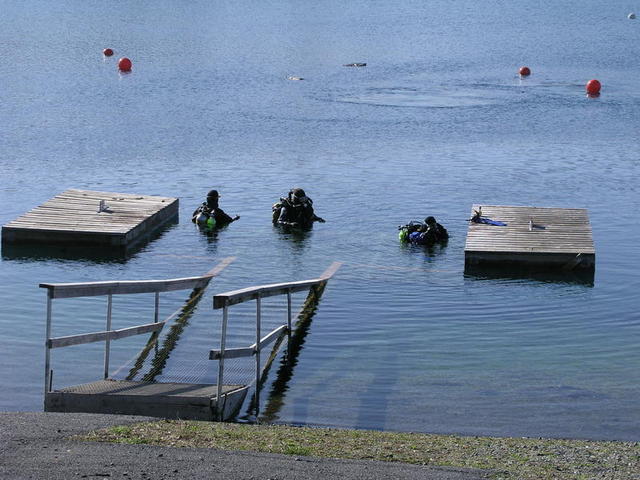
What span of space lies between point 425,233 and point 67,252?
920cm

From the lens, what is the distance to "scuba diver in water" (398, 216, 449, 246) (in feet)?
98.8

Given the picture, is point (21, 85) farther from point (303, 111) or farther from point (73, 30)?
point (73, 30)

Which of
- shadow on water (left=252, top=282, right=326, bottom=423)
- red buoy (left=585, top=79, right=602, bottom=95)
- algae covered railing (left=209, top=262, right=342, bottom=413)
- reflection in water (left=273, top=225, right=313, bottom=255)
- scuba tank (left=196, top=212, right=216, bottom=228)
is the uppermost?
red buoy (left=585, top=79, right=602, bottom=95)

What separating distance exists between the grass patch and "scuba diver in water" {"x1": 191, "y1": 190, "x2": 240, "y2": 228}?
18.0 meters

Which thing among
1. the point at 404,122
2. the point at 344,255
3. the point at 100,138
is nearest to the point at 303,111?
the point at 404,122

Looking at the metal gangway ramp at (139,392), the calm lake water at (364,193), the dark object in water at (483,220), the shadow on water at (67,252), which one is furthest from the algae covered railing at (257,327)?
the dark object in water at (483,220)

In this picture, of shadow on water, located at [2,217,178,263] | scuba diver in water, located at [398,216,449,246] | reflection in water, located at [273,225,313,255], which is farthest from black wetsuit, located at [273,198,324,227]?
shadow on water, located at [2,217,178,263]

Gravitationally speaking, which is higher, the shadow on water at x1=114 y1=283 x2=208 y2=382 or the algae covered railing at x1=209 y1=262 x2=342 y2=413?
the algae covered railing at x1=209 y1=262 x2=342 y2=413

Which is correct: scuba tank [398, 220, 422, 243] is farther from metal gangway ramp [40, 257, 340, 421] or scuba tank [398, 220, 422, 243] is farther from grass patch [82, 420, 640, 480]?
grass patch [82, 420, 640, 480]

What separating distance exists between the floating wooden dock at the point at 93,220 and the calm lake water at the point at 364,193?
0.81 meters

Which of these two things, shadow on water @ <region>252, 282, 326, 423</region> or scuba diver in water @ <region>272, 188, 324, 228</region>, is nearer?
shadow on water @ <region>252, 282, 326, 423</region>

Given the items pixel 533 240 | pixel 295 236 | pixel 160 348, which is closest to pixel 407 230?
pixel 295 236

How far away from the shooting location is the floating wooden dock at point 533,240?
1094 inches

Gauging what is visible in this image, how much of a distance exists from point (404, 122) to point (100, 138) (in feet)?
46.7
